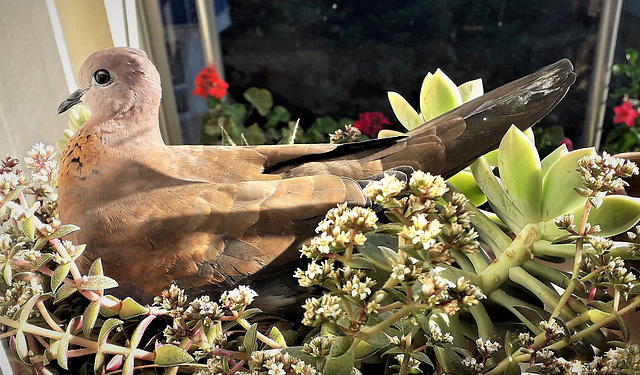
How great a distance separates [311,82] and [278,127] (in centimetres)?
9

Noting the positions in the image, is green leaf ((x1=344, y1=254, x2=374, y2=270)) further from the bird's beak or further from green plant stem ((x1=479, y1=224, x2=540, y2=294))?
the bird's beak

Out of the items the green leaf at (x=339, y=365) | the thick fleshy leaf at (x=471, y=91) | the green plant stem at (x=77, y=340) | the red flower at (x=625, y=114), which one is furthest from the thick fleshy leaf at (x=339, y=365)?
the red flower at (x=625, y=114)

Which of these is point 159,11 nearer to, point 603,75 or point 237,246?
point 237,246

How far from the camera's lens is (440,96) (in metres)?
0.54

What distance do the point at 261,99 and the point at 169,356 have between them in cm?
53

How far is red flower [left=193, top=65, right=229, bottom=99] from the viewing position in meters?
0.64

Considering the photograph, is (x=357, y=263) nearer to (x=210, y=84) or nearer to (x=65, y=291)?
(x=65, y=291)

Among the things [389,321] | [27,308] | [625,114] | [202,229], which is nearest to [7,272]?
[27,308]

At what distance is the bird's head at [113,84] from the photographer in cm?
40

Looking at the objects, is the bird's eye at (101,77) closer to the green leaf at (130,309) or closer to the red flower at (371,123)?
the green leaf at (130,309)

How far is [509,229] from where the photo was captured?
1.71ft

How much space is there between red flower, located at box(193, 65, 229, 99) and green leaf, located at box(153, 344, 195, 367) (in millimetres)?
357

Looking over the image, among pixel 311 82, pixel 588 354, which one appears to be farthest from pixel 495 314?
pixel 311 82

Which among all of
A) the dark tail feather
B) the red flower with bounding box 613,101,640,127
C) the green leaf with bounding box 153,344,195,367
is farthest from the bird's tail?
the red flower with bounding box 613,101,640,127
